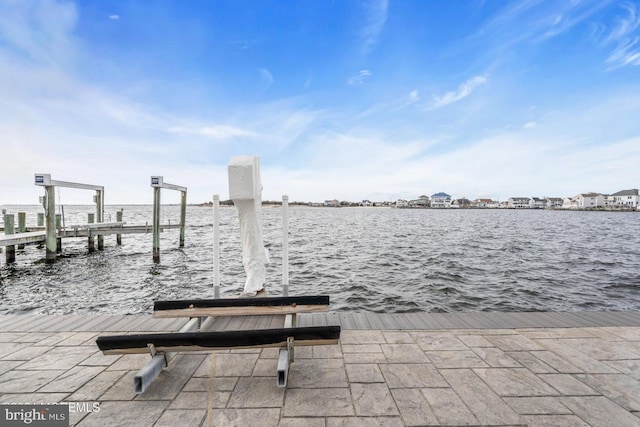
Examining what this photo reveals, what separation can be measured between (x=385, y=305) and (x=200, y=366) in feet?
20.3

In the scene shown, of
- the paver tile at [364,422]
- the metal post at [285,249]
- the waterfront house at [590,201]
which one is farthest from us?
the waterfront house at [590,201]

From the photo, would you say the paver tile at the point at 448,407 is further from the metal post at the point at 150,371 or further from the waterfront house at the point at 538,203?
the waterfront house at the point at 538,203

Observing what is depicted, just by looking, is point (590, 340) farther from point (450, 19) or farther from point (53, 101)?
point (53, 101)

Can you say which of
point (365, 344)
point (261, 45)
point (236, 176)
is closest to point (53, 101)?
point (261, 45)

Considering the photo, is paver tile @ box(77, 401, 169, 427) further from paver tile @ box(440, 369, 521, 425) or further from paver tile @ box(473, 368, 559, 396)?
paver tile @ box(473, 368, 559, 396)

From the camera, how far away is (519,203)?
156 metres

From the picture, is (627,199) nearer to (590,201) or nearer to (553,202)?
(590,201)

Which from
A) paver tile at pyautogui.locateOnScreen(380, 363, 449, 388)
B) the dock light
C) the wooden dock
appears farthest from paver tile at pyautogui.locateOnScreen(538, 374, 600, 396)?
the dock light

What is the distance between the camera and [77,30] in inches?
419

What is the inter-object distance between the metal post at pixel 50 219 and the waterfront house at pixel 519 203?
188 m

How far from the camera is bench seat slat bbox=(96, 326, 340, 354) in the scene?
87.0 inches

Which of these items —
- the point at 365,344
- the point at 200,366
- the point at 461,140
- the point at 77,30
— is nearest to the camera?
the point at 200,366

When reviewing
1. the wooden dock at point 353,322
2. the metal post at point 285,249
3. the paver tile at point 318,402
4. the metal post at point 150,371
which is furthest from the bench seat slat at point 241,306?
the metal post at point 285,249

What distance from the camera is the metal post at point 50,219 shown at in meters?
14.2
